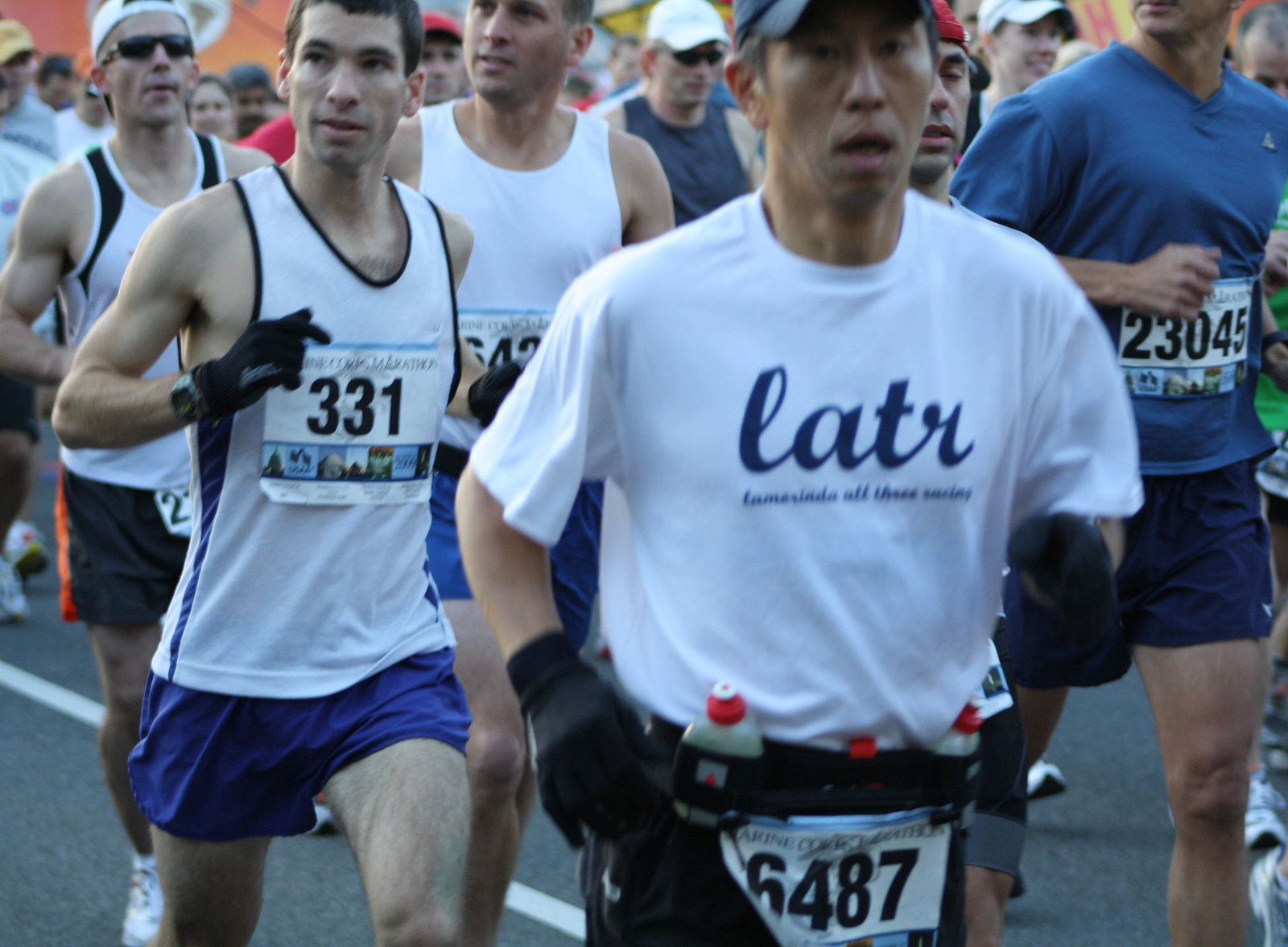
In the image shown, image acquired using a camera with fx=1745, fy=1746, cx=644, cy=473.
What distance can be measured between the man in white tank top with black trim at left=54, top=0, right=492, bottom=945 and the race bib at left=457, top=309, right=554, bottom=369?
84 cm

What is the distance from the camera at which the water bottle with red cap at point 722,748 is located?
204 centimetres

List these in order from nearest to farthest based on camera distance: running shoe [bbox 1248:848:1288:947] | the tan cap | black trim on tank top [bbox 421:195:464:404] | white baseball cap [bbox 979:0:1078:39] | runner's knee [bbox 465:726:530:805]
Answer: black trim on tank top [bbox 421:195:464:404]
runner's knee [bbox 465:726:530:805]
running shoe [bbox 1248:848:1288:947]
white baseball cap [bbox 979:0:1078:39]
the tan cap

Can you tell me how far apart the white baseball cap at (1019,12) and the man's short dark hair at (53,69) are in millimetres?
7834

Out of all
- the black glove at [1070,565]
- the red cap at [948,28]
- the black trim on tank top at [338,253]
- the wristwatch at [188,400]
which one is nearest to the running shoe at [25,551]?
the black trim on tank top at [338,253]

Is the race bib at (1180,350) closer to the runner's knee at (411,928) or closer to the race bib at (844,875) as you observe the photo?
the race bib at (844,875)

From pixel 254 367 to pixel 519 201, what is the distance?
4.97ft

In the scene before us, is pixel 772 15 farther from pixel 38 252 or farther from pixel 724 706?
pixel 38 252

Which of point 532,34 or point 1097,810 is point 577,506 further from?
point 1097,810

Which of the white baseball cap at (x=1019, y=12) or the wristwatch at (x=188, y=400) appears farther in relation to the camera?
the white baseball cap at (x=1019, y=12)

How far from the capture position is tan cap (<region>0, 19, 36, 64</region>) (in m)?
10.3

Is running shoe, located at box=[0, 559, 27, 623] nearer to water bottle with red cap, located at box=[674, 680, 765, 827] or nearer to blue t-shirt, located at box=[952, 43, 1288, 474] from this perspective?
blue t-shirt, located at box=[952, 43, 1288, 474]

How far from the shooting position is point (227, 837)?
3094 mm

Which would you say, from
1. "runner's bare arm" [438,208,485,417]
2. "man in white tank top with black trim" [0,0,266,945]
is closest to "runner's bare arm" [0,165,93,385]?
"man in white tank top with black trim" [0,0,266,945]

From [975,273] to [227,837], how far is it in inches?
68.3
